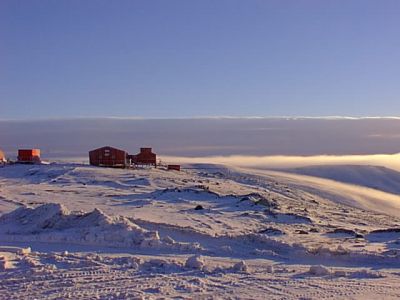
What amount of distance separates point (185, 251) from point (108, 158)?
88.6 ft

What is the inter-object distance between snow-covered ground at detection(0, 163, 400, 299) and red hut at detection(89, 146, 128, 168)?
15.7 metres

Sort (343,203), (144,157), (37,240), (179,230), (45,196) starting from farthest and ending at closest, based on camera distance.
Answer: (144,157), (343,203), (45,196), (179,230), (37,240)

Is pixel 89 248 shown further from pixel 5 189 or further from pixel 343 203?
pixel 343 203

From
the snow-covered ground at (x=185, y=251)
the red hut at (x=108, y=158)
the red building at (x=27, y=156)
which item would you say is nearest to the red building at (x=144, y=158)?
the red hut at (x=108, y=158)

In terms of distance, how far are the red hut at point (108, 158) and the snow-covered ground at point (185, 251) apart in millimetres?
15659

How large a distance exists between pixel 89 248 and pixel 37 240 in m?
1.42

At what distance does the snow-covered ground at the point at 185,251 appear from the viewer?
344 inches

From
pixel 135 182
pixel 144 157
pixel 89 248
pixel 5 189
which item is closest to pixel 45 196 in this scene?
pixel 5 189

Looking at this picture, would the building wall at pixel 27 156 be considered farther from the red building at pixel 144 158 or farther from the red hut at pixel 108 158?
the red building at pixel 144 158

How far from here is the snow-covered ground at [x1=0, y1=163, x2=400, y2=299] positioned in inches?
344

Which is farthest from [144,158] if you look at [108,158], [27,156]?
[27,156]

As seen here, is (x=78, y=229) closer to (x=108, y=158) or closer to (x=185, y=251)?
(x=185, y=251)

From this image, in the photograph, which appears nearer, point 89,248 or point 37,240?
point 89,248

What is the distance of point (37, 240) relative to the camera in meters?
12.4
